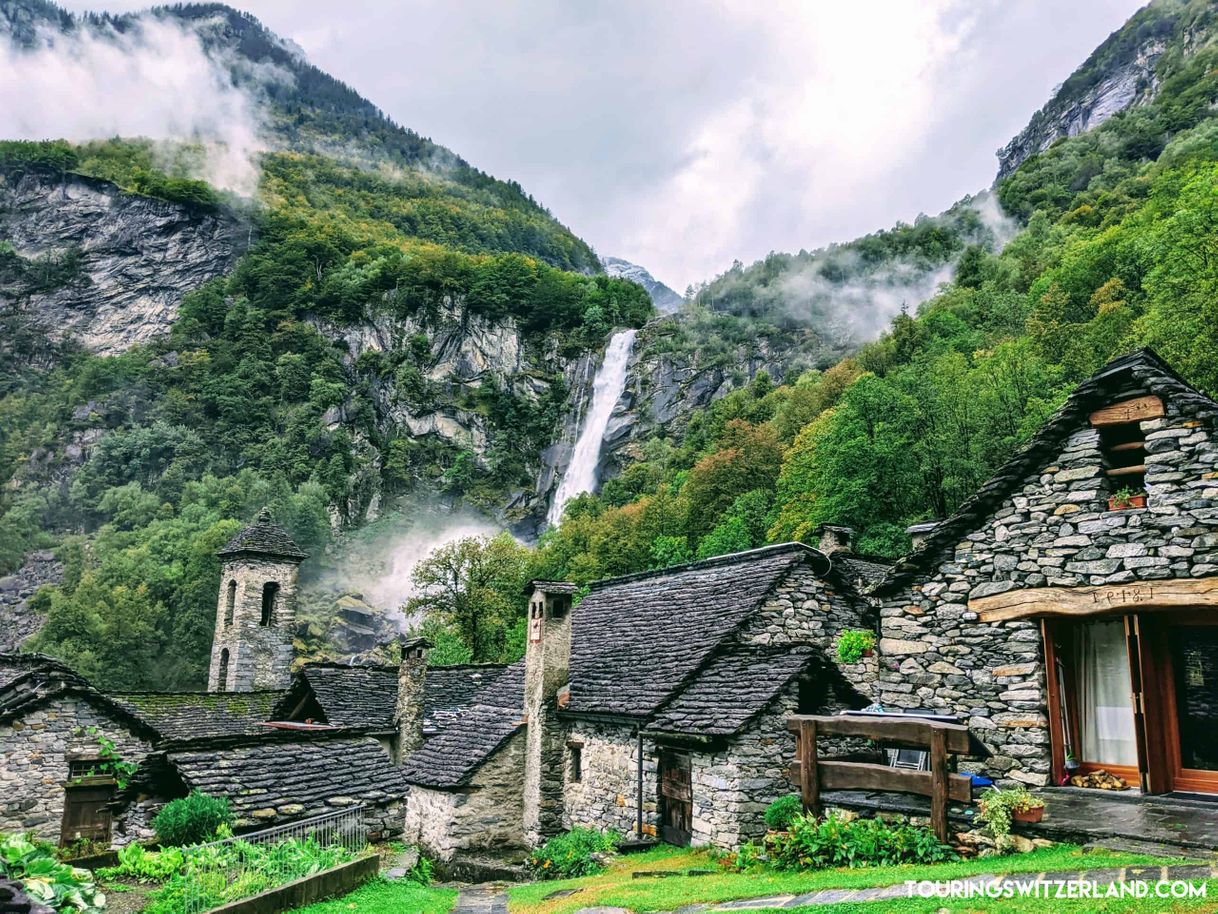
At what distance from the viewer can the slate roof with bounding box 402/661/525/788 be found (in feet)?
48.7

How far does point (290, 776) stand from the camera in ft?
43.0

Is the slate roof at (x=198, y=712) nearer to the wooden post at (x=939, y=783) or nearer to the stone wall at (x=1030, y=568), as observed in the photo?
the stone wall at (x=1030, y=568)

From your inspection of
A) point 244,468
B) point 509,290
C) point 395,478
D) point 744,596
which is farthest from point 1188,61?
point 244,468

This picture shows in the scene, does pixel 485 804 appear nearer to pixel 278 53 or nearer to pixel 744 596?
pixel 744 596

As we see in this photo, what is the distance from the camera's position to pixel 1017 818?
772 centimetres

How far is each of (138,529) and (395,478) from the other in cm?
2542

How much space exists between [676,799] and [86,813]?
583 inches

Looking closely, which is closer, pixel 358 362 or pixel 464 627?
pixel 464 627

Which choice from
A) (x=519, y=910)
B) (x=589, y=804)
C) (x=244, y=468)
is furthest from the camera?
(x=244, y=468)

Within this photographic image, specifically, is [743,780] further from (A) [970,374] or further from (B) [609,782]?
(A) [970,374]

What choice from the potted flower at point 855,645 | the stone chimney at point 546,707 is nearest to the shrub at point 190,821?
the stone chimney at point 546,707

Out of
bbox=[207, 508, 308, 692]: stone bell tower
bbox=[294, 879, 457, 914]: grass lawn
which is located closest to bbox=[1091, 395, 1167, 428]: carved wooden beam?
bbox=[294, 879, 457, 914]: grass lawn

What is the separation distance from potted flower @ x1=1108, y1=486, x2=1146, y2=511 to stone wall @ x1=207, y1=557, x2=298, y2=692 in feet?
103

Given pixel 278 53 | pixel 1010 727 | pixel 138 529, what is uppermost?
pixel 278 53
